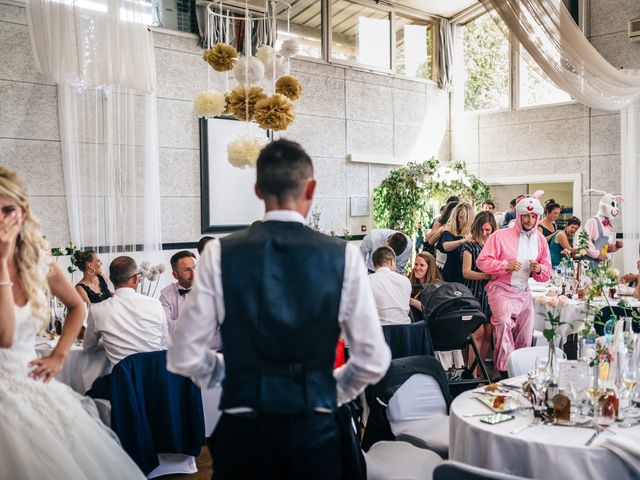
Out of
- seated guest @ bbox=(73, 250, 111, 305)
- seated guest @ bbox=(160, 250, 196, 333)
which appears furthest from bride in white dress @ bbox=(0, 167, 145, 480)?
A: seated guest @ bbox=(73, 250, 111, 305)

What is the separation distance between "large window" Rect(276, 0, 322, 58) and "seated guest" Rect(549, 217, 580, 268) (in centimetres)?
416

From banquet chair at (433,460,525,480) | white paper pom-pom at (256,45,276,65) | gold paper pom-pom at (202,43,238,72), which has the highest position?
white paper pom-pom at (256,45,276,65)

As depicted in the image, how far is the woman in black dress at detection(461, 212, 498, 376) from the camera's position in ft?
18.6

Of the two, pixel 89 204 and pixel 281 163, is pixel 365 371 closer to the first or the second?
pixel 281 163

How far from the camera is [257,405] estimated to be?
1.78 m

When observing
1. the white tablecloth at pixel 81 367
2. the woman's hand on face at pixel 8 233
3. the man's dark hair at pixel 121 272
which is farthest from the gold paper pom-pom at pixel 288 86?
the woman's hand on face at pixel 8 233

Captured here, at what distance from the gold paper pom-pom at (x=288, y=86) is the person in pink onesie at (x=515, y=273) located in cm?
231

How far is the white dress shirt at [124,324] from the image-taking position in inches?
144

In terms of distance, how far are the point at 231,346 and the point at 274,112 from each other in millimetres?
2290

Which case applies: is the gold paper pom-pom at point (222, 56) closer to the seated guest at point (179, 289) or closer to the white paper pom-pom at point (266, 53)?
the white paper pom-pom at point (266, 53)

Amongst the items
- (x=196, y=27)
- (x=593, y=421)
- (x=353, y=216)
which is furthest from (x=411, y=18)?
(x=593, y=421)

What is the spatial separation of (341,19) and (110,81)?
5.44m

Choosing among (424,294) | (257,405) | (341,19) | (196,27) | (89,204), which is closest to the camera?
(257,405)

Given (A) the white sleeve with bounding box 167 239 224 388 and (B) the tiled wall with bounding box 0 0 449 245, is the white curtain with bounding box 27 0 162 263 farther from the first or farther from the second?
(A) the white sleeve with bounding box 167 239 224 388
